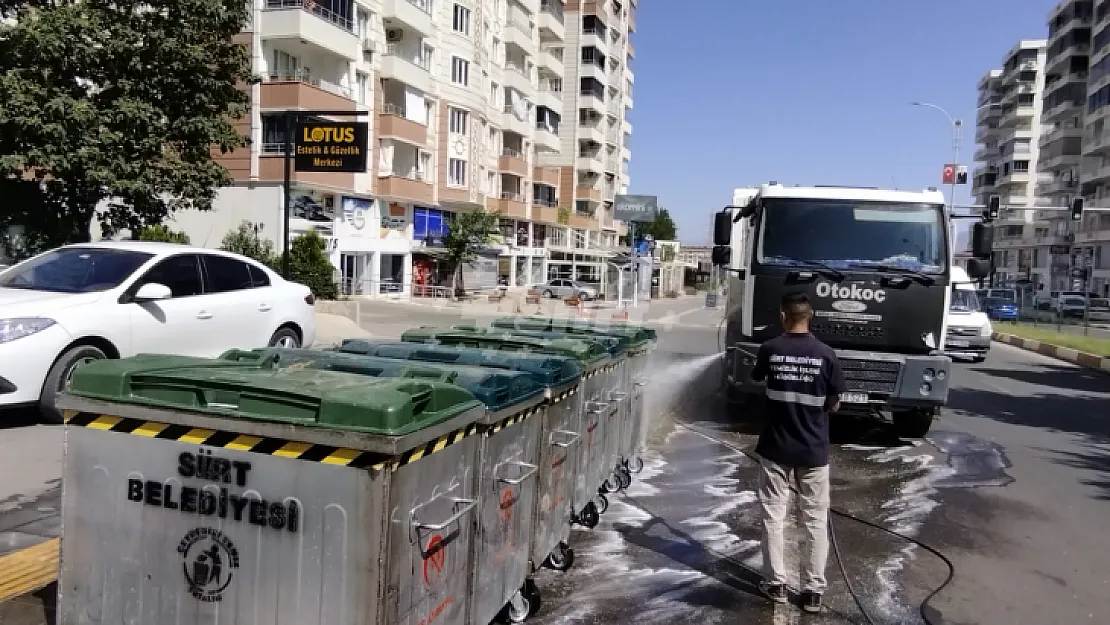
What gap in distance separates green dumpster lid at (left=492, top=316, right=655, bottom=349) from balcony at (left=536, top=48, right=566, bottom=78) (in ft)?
182

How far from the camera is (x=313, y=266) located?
29.2 m

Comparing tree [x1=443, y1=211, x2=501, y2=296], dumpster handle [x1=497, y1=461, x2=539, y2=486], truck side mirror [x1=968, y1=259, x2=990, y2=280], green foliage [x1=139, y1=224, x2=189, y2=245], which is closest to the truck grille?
truck side mirror [x1=968, y1=259, x2=990, y2=280]

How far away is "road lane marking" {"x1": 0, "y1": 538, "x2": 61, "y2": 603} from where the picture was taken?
163 inches

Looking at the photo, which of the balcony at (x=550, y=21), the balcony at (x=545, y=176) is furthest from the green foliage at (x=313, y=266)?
the balcony at (x=550, y=21)

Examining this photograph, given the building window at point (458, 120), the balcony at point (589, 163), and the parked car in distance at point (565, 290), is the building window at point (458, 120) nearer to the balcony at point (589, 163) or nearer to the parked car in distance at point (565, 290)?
the parked car in distance at point (565, 290)

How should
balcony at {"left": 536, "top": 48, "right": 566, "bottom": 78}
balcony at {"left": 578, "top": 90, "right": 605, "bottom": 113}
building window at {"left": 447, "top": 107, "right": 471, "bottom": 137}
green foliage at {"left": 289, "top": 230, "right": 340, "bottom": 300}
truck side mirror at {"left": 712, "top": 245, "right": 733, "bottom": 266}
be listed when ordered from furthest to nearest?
1. balcony at {"left": 578, "top": 90, "right": 605, "bottom": 113}
2. balcony at {"left": 536, "top": 48, "right": 566, "bottom": 78}
3. building window at {"left": 447, "top": 107, "right": 471, "bottom": 137}
4. green foliage at {"left": 289, "top": 230, "right": 340, "bottom": 300}
5. truck side mirror at {"left": 712, "top": 245, "right": 733, "bottom": 266}

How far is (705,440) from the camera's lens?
9.33m

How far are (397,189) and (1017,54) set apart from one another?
84491 mm

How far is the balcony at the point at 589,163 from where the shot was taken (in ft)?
236

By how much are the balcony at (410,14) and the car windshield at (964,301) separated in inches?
1059

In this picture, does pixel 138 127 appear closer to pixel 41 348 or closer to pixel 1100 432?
pixel 41 348

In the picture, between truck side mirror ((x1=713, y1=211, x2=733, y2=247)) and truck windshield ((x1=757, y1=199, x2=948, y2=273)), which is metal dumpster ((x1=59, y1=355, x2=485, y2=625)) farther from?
truck side mirror ((x1=713, y1=211, x2=733, y2=247))

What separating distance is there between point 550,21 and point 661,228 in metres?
47.8

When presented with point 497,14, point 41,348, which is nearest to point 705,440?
point 41,348
